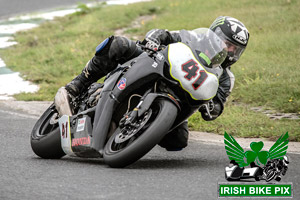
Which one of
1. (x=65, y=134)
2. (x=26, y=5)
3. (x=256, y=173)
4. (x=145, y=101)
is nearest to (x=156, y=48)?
(x=145, y=101)

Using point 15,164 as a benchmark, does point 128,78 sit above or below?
above

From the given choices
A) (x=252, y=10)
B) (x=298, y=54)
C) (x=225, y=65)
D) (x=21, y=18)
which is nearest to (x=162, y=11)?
(x=252, y=10)

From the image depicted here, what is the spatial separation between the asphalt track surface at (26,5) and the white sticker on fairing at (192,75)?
11.7 meters

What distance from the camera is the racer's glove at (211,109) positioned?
5417 millimetres

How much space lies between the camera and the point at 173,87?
4895 millimetres

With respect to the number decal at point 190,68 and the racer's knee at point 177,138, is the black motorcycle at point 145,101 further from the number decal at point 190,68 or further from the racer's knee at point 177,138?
the racer's knee at point 177,138

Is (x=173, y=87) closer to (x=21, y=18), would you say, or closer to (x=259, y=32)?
(x=259, y=32)

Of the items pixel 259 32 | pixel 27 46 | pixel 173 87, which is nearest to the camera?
pixel 173 87

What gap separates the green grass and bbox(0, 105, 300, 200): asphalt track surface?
137cm

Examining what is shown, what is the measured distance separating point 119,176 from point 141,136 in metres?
0.34

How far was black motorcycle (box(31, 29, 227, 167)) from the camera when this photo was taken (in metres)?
4.69

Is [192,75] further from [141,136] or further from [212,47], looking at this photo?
[141,136]

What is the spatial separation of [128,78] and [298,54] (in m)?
5.40

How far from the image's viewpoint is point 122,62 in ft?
17.9
